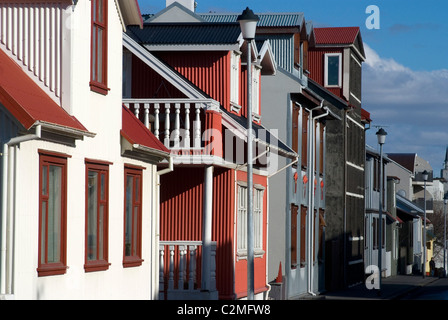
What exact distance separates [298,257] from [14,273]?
22516 millimetres

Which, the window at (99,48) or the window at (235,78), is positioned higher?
the window at (235,78)

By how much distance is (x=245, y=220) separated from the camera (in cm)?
2670

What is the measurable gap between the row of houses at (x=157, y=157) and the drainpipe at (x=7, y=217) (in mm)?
19

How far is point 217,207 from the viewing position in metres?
24.8

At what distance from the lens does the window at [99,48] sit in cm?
1705

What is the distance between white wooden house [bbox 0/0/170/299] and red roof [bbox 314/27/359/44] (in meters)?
28.9

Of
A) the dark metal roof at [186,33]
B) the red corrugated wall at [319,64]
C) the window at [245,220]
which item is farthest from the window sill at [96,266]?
the red corrugated wall at [319,64]

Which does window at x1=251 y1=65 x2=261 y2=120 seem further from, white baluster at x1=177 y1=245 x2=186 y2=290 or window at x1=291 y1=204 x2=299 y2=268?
white baluster at x1=177 y1=245 x2=186 y2=290

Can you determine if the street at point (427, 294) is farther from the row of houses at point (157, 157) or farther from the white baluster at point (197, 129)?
the white baluster at point (197, 129)

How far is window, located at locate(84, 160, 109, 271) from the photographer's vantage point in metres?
16.7

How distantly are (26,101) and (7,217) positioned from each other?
1.58 meters
